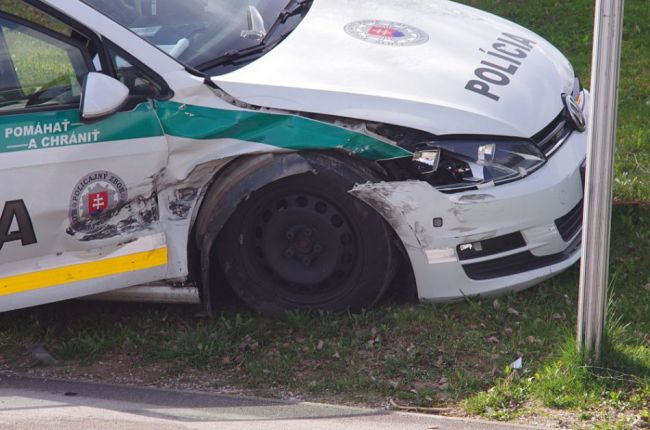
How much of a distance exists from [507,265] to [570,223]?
0.40m

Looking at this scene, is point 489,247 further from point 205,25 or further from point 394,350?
point 205,25

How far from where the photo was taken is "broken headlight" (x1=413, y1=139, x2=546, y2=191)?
4.51 m

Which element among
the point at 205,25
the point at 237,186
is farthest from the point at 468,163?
the point at 205,25

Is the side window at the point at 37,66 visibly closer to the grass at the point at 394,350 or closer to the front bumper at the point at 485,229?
the grass at the point at 394,350

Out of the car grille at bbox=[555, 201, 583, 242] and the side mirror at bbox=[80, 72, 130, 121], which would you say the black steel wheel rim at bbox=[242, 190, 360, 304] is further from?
the car grille at bbox=[555, 201, 583, 242]

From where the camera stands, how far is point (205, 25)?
16.7 ft

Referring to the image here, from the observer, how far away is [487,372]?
13.9 ft

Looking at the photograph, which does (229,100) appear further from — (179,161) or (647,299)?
(647,299)

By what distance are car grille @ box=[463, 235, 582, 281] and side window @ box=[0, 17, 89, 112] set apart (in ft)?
6.40

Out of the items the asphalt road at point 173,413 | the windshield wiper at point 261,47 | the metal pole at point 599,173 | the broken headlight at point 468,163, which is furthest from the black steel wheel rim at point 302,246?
the metal pole at point 599,173

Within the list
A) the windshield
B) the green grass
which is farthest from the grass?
the green grass

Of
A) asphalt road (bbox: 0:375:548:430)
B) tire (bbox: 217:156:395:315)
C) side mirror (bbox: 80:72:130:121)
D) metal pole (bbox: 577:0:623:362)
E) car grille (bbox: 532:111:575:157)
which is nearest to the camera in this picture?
metal pole (bbox: 577:0:623:362)

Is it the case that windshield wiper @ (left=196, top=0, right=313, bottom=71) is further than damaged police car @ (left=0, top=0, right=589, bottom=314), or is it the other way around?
windshield wiper @ (left=196, top=0, right=313, bottom=71)

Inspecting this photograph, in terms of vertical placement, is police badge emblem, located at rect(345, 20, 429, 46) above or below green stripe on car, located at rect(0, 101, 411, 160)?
above
